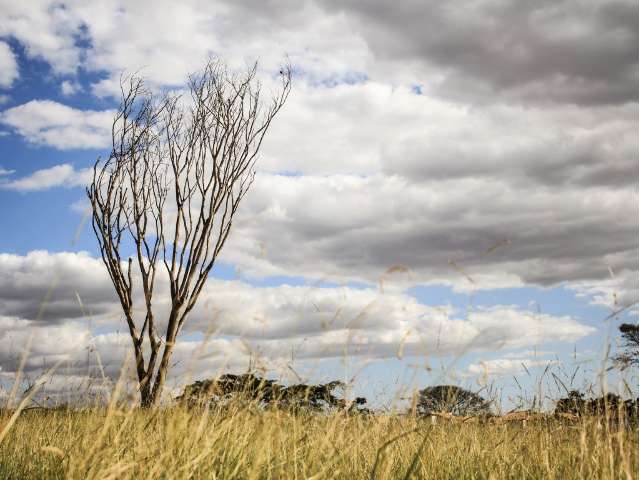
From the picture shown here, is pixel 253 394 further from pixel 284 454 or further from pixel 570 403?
pixel 570 403

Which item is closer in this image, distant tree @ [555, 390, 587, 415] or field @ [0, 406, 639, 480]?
field @ [0, 406, 639, 480]

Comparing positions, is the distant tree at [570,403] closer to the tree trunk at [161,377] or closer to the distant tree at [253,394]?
the distant tree at [253,394]

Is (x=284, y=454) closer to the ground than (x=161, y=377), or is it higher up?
closer to the ground

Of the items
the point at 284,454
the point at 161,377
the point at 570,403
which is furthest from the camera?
the point at 570,403

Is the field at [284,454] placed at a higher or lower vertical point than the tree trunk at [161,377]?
lower

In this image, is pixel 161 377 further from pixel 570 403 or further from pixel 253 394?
pixel 570 403

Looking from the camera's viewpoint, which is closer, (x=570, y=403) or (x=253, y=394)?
(x=253, y=394)

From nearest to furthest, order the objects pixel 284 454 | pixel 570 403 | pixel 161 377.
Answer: pixel 161 377, pixel 284 454, pixel 570 403

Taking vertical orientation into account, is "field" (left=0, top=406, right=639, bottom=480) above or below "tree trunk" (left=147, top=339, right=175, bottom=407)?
below

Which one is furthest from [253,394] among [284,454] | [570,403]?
[570,403]

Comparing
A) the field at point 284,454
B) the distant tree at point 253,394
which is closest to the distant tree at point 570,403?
the field at point 284,454

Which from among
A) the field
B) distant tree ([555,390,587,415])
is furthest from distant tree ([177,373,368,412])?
distant tree ([555,390,587,415])

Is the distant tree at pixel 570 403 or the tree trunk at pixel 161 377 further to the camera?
the distant tree at pixel 570 403

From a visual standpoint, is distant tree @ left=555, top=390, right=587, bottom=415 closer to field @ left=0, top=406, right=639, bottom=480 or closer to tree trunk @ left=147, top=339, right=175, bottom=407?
field @ left=0, top=406, right=639, bottom=480
